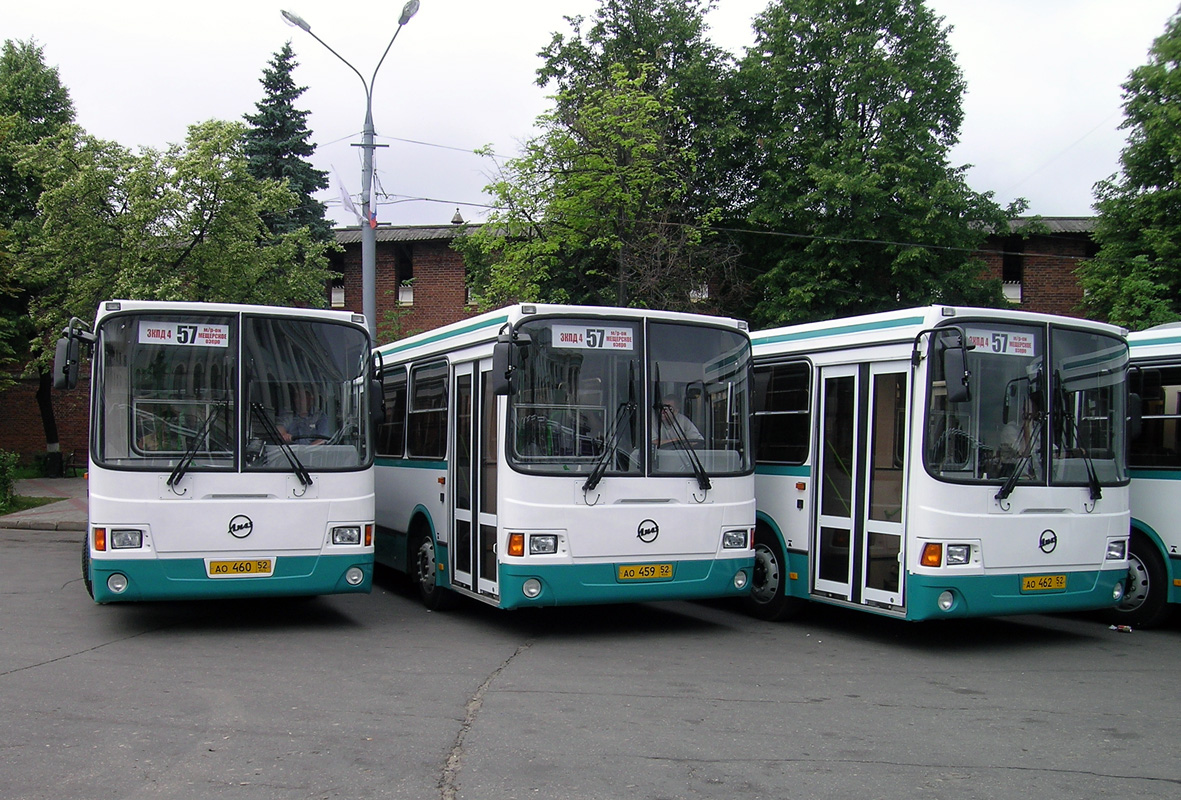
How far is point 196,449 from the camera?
32.4 feet

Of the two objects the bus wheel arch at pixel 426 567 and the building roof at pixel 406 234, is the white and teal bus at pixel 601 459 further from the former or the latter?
the building roof at pixel 406 234

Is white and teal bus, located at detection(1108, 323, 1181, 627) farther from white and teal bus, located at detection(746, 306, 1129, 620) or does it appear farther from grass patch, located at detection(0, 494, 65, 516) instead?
grass patch, located at detection(0, 494, 65, 516)

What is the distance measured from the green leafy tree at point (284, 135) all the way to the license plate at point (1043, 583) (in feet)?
83.0

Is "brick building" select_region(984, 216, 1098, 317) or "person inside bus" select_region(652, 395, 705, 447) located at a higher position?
"brick building" select_region(984, 216, 1098, 317)

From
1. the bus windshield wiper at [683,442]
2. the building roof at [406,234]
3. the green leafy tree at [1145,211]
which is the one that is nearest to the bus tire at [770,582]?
the bus windshield wiper at [683,442]

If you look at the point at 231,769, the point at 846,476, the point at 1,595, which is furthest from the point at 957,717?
the point at 1,595

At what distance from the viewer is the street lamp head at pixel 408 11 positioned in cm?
1922

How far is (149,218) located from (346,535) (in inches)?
582

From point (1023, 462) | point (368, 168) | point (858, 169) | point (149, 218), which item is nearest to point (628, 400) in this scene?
point (1023, 462)

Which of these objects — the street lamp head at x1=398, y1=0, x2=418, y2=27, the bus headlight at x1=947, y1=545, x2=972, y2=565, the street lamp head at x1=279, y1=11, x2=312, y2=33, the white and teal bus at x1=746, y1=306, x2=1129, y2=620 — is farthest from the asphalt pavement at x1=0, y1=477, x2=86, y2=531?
the bus headlight at x1=947, y1=545, x2=972, y2=565

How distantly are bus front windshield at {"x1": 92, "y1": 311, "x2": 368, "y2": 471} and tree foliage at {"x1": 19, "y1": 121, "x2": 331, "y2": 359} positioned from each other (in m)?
13.2

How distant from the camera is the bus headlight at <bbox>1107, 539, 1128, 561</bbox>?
10.2 metres

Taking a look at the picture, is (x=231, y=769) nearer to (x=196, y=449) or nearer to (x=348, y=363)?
(x=196, y=449)

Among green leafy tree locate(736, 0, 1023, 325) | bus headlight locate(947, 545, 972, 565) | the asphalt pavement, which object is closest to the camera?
bus headlight locate(947, 545, 972, 565)
